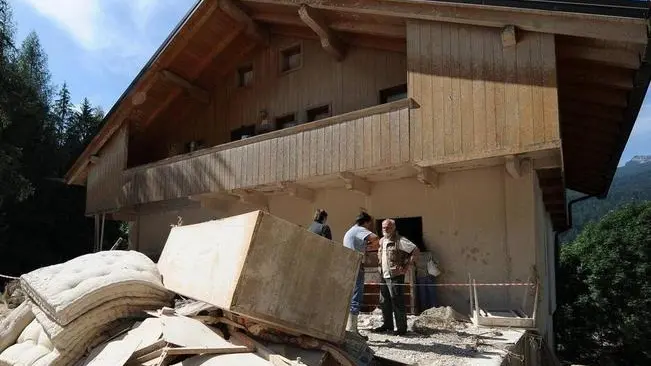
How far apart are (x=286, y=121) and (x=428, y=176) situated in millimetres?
5020

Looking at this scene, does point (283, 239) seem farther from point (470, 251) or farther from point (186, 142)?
point (186, 142)

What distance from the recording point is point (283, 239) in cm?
498

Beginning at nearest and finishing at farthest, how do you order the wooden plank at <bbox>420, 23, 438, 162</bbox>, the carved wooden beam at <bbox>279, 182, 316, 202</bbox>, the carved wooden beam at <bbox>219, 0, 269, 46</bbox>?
the wooden plank at <bbox>420, 23, 438, 162</bbox> → the carved wooden beam at <bbox>279, 182, 316, 202</bbox> → the carved wooden beam at <bbox>219, 0, 269, 46</bbox>

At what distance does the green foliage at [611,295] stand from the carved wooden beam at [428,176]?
10074 millimetres

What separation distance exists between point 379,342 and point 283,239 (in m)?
2.45

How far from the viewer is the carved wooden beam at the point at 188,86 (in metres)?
14.7

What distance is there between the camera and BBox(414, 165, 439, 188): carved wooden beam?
31.8 ft

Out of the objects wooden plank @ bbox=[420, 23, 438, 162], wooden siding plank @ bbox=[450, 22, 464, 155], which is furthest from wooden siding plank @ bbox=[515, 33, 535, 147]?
A: wooden plank @ bbox=[420, 23, 438, 162]

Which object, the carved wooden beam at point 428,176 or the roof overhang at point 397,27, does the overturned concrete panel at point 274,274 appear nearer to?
the carved wooden beam at point 428,176

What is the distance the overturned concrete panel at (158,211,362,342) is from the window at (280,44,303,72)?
345 inches

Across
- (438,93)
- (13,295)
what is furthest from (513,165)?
(13,295)

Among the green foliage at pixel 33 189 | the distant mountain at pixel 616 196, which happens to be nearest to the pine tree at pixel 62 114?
the green foliage at pixel 33 189

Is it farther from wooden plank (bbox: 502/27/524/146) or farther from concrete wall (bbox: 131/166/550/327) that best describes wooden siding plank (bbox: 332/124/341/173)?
wooden plank (bbox: 502/27/524/146)

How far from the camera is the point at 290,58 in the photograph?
14016 millimetres
